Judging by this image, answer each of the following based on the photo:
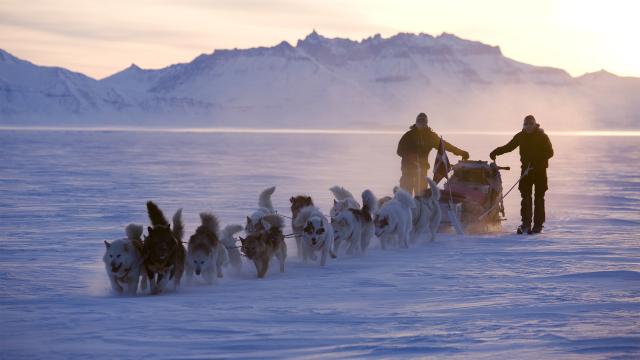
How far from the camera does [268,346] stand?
6008 mm

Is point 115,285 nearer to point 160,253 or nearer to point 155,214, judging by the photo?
point 160,253

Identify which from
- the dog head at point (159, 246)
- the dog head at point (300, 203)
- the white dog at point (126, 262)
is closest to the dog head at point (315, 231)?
the dog head at point (300, 203)

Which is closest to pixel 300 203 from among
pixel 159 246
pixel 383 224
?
pixel 383 224

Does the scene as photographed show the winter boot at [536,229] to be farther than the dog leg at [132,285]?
Yes

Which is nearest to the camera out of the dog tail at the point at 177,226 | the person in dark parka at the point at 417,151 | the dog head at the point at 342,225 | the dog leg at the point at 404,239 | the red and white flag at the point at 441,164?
the dog tail at the point at 177,226

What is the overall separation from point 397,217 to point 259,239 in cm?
276

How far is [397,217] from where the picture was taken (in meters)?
11.1

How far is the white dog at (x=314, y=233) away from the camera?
9.48 meters

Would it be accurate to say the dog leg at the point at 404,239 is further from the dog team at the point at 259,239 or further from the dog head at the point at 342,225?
the dog head at the point at 342,225

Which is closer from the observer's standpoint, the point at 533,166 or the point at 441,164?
the point at 533,166

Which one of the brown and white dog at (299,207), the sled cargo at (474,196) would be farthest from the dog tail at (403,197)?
the sled cargo at (474,196)

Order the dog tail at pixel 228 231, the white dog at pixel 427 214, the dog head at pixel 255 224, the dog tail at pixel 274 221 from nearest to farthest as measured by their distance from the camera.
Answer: the dog tail at pixel 228 231
the dog tail at pixel 274 221
the dog head at pixel 255 224
the white dog at pixel 427 214

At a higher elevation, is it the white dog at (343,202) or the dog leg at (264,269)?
the white dog at (343,202)

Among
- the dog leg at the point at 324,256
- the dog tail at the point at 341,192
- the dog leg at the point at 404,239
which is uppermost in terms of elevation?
the dog tail at the point at 341,192
